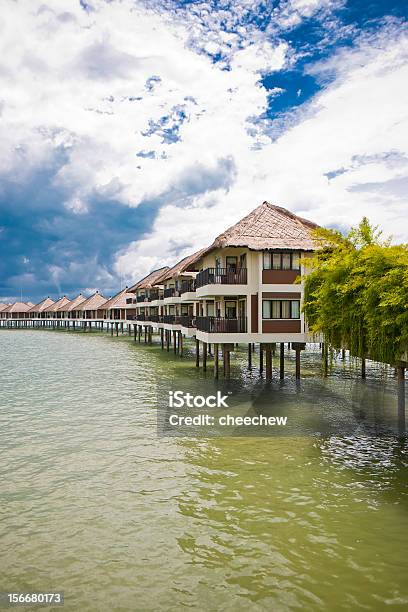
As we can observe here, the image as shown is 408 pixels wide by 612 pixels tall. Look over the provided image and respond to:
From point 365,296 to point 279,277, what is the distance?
10777mm

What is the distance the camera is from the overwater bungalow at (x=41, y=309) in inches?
4934

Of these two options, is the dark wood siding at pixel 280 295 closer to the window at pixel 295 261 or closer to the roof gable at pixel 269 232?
the window at pixel 295 261

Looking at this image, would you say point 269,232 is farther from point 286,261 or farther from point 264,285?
point 264,285

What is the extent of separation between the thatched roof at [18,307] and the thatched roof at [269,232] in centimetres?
11158

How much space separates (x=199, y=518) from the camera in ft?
37.3

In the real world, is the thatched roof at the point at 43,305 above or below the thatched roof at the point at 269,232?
below

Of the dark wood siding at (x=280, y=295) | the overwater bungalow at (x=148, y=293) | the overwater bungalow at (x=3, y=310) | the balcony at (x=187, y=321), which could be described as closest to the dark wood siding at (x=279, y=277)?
the dark wood siding at (x=280, y=295)

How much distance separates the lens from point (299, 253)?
28.5 m

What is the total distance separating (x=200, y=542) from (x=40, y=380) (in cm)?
2559

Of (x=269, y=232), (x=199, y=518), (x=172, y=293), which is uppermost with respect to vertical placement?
(x=269, y=232)

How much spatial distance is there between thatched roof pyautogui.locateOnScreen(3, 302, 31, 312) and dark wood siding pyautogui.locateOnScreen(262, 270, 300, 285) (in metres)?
115

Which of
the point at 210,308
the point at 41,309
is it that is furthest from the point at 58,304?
the point at 210,308

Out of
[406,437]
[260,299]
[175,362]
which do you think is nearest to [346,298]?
[406,437]

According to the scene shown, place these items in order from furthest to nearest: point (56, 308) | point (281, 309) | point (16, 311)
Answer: point (16, 311), point (56, 308), point (281, 309)
